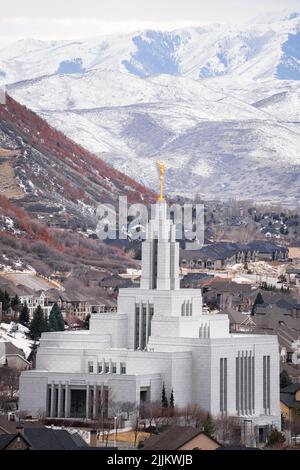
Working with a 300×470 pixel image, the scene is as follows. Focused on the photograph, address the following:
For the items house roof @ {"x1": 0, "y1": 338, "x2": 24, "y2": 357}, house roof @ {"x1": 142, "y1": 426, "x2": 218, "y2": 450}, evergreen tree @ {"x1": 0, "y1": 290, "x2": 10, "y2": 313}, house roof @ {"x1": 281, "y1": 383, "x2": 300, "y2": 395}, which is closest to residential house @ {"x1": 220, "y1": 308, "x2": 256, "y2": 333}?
evergreen tree @ {"x1": 0, "y1": 290, "x2": 10, "y2": 313}

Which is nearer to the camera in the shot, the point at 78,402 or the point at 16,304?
the point at 78,402

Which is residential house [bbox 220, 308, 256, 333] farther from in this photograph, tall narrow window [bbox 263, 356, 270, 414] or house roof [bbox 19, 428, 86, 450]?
house roof [bbox 19, 428, 86, 450]

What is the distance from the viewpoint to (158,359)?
83.4 meters

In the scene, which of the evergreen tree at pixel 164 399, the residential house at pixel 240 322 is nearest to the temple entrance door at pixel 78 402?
the evergreen tree at pixel 164 399

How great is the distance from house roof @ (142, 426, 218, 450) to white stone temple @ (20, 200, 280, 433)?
60.5ft

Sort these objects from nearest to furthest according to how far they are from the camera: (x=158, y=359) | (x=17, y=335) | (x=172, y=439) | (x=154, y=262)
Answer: (x=172, y=439), (x=158, y=359), (x=154, y=262), (x=17, y=335)

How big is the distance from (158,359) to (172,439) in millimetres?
24265

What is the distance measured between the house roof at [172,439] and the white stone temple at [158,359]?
60.5 feet

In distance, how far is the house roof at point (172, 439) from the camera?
57656 millimetres

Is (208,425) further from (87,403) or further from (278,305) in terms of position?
(278,305)

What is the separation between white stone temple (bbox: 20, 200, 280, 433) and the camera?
8194cm

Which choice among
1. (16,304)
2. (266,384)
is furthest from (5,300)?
(266,384)
